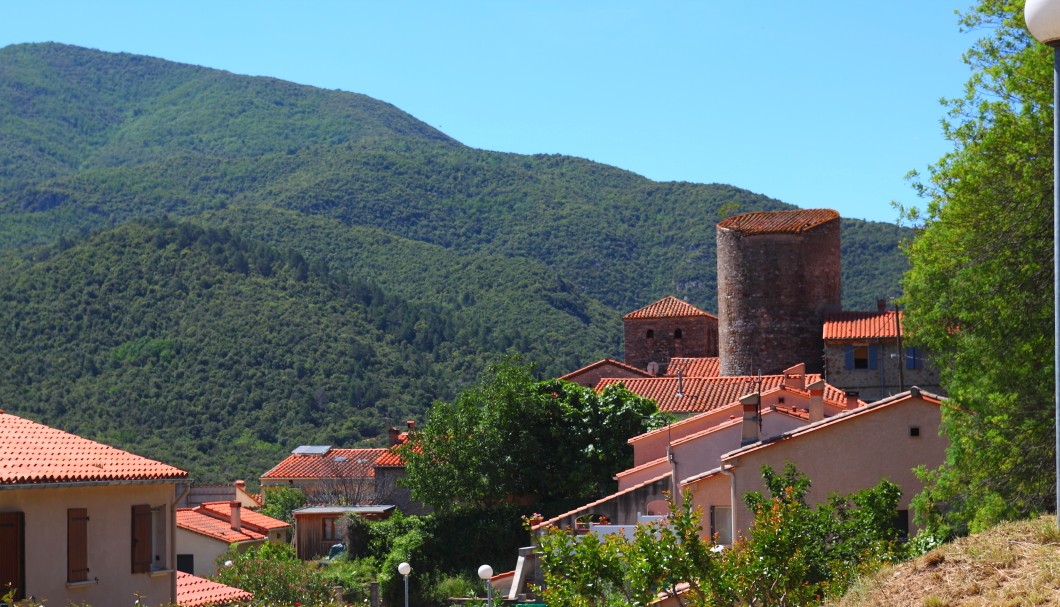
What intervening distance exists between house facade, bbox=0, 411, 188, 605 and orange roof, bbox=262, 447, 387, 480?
39.9 meters

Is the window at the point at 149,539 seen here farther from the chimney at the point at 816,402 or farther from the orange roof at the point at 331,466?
the orange roof at the point at 331,466

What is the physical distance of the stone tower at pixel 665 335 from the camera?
5669cm

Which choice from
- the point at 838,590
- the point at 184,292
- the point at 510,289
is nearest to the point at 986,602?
the point at 838,590

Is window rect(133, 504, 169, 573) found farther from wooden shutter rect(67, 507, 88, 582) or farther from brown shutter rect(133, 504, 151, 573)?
wooden shutter rect(67, 507, 88, 582)

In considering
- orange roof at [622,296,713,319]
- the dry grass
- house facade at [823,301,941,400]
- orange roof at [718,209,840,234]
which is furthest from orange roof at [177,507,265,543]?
the dry grass

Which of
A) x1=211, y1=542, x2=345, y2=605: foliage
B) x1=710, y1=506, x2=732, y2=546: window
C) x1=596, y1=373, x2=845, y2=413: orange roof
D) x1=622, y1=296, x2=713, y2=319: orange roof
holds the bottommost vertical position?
x1=211, y1=542, x2=345, y2=605: foliage

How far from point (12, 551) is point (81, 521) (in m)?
1.20

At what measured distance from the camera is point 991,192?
66.1 ft

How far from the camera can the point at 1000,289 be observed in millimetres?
20250

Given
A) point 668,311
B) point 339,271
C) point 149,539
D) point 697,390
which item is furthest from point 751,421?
Answer: point 339,271

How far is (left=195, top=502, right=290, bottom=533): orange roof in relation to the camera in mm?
44062

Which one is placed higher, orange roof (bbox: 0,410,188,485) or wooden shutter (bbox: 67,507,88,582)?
orange roof (bbox: 0,410,188,485)

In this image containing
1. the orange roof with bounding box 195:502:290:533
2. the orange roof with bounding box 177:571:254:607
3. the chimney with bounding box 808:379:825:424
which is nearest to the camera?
the orange roof with bounding box 177:571:254:607

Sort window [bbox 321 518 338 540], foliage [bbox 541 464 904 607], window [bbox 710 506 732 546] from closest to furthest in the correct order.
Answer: foliage [bbox 541 464 904 607], window [bbox 710 506 732 546], window [bbox 321 518 338 540]
